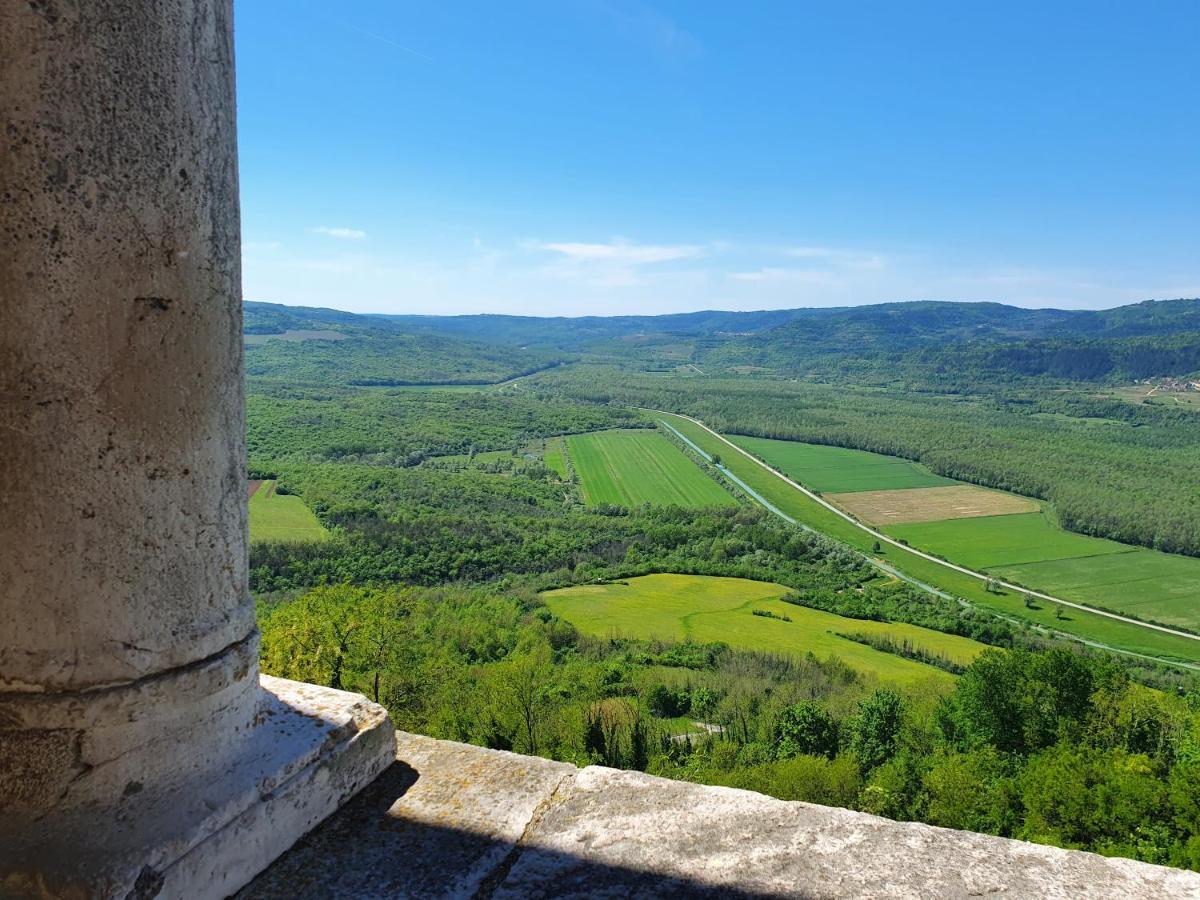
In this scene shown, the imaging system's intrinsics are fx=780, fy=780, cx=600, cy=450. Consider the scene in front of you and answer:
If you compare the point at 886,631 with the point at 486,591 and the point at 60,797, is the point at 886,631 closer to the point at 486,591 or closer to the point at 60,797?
the point at 486,591

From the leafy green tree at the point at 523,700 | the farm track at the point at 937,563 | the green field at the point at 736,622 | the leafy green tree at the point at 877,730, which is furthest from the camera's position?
the farm track at the point at 937,563

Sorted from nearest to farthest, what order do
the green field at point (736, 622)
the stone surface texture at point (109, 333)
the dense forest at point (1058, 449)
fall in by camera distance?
the stone surface texture at point (109, 333) < the green field at point (736, 622) < the dense forest at point (1058, 449)

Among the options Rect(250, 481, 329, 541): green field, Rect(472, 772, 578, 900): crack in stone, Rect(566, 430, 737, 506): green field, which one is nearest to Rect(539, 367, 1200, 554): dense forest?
Rect(566, 430, 737, 506): green field

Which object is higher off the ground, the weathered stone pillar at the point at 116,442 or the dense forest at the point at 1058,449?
the weathered stone pillar at the point at 116,442

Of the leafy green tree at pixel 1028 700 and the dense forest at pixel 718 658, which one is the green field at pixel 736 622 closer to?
the dense forest at pixel 718 658

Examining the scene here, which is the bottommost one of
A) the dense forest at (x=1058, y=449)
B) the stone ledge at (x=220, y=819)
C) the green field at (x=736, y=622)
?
the green field at (x=736, y=622)

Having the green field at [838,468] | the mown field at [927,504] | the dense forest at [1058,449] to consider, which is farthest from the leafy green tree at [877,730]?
the green field at [838,468]

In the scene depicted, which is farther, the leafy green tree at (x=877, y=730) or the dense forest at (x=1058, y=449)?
the dense forest at (x=1058, y=449)
